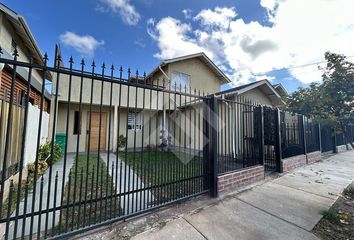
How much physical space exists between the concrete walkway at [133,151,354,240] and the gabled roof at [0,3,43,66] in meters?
8.35

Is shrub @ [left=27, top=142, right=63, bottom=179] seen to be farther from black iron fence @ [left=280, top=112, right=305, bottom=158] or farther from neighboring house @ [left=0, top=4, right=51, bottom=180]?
black iron fence @ [left=280, top=112, right=305, bottom=158]

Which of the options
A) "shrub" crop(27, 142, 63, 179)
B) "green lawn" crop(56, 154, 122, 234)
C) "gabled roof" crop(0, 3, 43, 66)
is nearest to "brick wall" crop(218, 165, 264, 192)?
"green lawn" crop(56, 154, 122, 234)

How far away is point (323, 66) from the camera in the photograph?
478cm

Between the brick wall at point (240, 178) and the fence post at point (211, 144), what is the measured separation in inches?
7.8

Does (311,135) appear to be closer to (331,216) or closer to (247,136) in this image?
(247,136)

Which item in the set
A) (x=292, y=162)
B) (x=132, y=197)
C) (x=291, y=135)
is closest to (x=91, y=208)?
(x=132, y=197)

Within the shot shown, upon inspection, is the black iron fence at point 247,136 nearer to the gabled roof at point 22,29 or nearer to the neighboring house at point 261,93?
the neighboring house at point 261,93

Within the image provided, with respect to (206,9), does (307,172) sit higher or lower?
lower

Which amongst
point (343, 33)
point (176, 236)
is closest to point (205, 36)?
point (343, 33)

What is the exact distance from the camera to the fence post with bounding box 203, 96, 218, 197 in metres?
3.86

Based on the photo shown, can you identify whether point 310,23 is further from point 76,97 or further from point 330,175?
point 76,97

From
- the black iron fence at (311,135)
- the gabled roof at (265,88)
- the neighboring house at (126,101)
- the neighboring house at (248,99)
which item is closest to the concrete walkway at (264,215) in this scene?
the neighboring house at (248,99)

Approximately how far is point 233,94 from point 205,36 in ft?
20.6

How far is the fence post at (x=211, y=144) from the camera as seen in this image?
3.86 m
